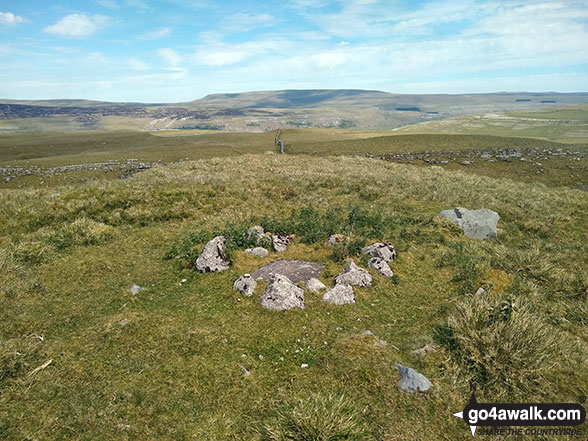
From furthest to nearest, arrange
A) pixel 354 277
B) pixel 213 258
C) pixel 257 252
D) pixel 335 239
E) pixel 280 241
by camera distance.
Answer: pixel 280 241 → pixel 335 239 → pixel 257 252 → pixel 213 258 → pixel 354 277

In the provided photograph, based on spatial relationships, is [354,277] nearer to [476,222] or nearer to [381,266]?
[381,266]

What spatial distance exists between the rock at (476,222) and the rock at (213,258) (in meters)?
12.9

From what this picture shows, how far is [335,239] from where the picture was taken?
553 inches

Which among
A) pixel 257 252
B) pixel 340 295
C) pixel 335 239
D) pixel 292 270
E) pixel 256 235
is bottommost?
pixel 340 295

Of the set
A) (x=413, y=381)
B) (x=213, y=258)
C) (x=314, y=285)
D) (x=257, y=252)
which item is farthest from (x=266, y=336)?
(x=257, y=252)

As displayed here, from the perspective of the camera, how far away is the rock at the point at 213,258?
12.0m

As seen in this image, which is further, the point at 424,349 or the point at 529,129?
the point at 529,129

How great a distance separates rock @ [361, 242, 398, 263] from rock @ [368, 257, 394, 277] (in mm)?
395

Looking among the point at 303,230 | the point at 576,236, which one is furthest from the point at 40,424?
the point at 576,236

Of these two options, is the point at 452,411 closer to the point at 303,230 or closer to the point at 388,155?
the point at 303,230

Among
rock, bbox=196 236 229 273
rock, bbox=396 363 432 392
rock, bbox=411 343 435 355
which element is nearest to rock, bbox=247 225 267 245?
rock, bbox=196 236 229 273

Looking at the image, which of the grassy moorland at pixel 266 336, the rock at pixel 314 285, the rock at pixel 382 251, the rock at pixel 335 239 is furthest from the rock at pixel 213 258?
the rock at pixel 382 251

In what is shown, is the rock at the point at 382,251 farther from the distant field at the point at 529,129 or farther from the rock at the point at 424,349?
the distant field at the point at 529,129

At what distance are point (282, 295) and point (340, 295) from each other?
6.55 ft
